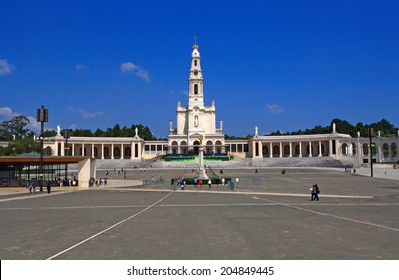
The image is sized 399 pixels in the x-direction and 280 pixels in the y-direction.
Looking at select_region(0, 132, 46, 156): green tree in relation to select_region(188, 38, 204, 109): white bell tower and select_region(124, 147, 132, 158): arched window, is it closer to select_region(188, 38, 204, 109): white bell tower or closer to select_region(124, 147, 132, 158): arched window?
select_region(124, 147, 132, 158): arched window

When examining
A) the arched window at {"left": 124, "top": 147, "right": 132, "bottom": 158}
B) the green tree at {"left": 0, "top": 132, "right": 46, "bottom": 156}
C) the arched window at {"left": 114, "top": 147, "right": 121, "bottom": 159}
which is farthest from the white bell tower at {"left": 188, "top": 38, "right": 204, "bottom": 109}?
the green tree at {"left": 0, "top": 132, "right": 46, "bottom": 156}

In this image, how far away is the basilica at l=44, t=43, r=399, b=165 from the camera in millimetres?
117062

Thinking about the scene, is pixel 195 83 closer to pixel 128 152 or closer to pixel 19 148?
pixel 128 152

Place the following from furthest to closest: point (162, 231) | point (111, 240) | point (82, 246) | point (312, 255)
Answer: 1. point (162, 231)
2. point (111, 240)
3. point (82, 246)
4. point (312, 255)

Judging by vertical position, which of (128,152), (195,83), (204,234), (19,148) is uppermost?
(195,83)

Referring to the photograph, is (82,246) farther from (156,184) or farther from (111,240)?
(156,184)

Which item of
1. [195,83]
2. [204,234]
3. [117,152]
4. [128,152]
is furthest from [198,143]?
[204,234]

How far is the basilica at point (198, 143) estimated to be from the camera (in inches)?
Result: 4609

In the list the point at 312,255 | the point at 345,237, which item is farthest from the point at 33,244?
the point at 345,237

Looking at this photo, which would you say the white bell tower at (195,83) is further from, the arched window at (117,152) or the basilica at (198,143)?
the arched window at (117,152)

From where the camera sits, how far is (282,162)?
329 ft

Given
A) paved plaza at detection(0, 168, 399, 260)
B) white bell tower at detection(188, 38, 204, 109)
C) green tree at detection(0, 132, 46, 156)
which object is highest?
white bell tower at detection(188, 38, 204, 109)

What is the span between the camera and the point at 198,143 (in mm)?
125500

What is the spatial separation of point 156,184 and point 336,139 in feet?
272
